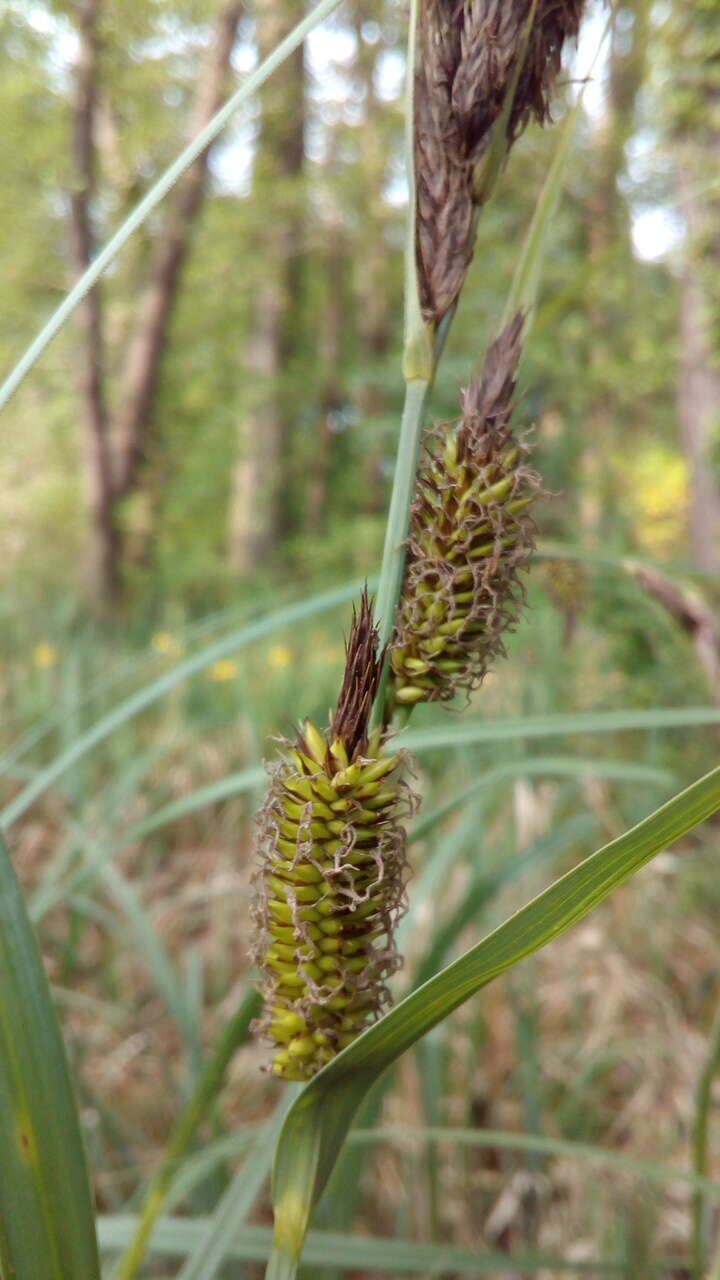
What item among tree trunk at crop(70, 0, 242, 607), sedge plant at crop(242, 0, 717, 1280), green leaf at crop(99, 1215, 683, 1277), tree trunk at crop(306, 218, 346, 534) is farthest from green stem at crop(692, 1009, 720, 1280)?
tree trunk at crop(306, 218, 346, 534)

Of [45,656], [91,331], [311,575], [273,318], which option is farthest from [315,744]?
[273,318]

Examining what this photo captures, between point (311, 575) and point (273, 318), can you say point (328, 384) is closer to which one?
point (273, 318)

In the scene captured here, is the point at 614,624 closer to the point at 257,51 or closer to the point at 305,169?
the point at 257,51

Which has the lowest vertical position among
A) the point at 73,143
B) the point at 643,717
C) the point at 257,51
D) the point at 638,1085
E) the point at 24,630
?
the point at 638,1085

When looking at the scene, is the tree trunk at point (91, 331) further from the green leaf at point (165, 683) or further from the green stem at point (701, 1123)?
the green stem at point (701, 1123)

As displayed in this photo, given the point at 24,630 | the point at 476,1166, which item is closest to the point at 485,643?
the point at 476,1166

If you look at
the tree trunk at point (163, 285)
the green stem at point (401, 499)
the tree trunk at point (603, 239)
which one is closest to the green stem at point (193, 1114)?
the green stem at point (401, 499)
